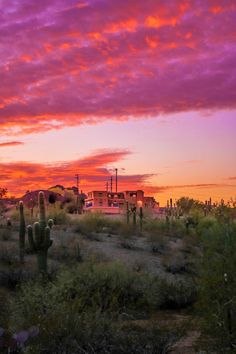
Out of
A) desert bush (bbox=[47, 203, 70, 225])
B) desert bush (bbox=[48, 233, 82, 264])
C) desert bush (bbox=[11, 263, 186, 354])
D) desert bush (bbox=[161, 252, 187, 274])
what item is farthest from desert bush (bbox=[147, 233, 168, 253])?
desert bush (bbox=[11, 263, 186, 354])

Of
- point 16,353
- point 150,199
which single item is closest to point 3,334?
point 16,353

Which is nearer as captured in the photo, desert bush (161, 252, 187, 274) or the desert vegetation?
the desert vegetation

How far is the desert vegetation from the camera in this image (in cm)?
829

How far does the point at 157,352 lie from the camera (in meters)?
8.51

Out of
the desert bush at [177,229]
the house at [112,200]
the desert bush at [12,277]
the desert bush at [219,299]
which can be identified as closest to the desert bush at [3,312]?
the desert bush at [219,299]

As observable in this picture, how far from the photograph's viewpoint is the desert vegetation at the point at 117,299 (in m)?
8.29

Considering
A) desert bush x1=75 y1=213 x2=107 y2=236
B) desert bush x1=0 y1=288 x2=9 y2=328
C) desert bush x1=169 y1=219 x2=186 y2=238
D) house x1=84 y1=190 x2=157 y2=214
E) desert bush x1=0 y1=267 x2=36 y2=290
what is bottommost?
desert bush x1=0 y1=267 x2=36 y2=290

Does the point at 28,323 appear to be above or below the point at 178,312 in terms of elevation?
above

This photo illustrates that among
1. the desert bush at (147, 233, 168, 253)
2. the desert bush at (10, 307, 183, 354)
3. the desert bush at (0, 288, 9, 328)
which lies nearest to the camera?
the desert bush at (10, 307, 183, 354)

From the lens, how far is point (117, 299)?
14.3 metres

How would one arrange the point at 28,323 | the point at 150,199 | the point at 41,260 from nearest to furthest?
the point at 28,323, the point at 41,260, the point at 150,199

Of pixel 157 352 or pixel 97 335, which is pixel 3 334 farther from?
pixel 157 352

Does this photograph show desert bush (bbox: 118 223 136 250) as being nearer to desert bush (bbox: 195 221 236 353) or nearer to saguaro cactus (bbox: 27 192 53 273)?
saguaro cactus (bbox: 27 192 53 273)

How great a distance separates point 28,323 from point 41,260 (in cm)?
1099
